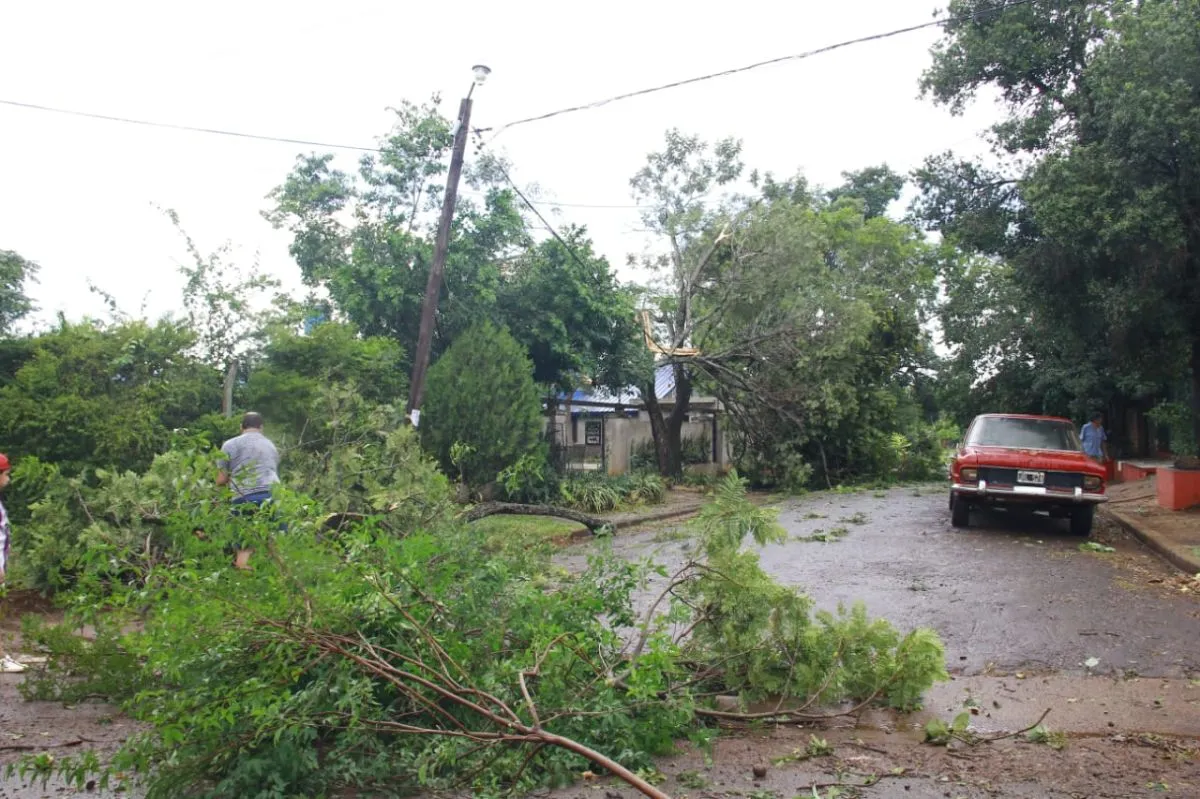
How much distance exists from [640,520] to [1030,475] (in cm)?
668

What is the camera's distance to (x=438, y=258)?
14.6m

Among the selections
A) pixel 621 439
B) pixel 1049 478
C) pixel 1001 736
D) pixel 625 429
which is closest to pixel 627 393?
pixel 621 439

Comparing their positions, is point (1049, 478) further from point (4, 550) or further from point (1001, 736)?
point (4, 550)

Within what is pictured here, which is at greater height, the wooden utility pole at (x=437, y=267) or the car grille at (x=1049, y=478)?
the wooden utility pole at (x=437, y=267)

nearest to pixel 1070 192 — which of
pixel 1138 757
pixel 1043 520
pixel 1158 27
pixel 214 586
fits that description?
pixel 1158 27

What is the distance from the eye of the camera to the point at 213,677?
4.09 m

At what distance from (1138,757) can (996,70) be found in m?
16.8

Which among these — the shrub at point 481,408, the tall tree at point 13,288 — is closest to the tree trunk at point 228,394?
the shrub at point 481,408

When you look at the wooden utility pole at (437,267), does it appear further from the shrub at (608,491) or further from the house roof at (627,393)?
the house roof at (627,393)

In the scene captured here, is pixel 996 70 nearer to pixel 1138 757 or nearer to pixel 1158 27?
pixel 1158 27

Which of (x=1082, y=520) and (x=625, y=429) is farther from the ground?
(x=625, y=429)

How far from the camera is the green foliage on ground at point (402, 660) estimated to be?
13.1 ft

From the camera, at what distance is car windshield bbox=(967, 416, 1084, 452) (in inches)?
543

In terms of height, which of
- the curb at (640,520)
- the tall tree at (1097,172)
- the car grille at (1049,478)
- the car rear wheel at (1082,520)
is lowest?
the curb at (640,520)
